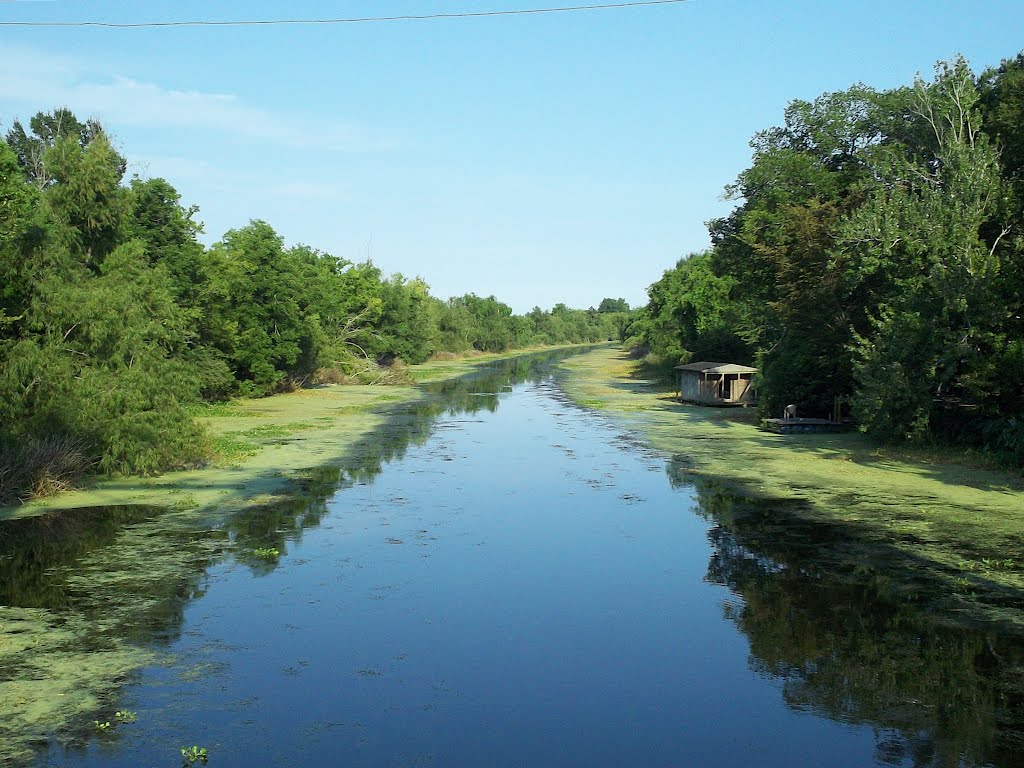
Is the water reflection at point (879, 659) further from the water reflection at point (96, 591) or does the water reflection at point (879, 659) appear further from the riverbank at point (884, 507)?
the water reflection at point (96, 591)

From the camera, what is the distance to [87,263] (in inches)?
869

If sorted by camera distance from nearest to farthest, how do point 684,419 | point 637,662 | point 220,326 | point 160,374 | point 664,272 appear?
point 637,662, point 160,374, point 684,419, point 220,326, point 664,272

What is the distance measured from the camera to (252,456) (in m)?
24.1

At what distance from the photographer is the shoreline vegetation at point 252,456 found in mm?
17703

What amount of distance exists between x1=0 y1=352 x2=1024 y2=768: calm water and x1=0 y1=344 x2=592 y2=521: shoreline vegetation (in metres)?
1.57

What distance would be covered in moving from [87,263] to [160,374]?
3.92 meters

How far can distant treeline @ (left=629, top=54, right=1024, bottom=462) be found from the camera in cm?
2162

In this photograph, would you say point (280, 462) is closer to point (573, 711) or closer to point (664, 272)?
point (573, 711)

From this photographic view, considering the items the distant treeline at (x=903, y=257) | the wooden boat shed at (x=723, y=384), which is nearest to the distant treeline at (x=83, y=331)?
the distant treeline at (x=903, y=257)

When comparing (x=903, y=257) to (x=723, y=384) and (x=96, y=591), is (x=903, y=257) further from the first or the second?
(x=96, y=591)

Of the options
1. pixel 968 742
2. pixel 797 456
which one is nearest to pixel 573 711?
pixel 968 742

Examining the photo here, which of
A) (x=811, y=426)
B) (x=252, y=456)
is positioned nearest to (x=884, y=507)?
(x=811, y=426)

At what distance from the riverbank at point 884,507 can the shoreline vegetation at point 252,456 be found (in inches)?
410

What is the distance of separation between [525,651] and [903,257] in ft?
63.2
